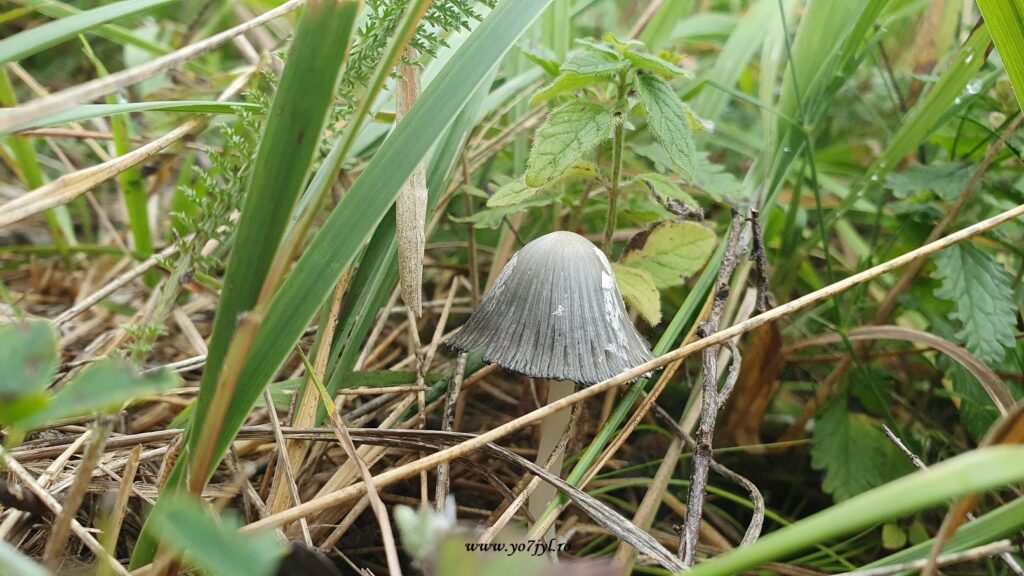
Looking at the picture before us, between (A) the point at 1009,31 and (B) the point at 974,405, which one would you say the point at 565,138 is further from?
(B) the point at 974,405

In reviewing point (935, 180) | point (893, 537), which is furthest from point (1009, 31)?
point (893, 537)

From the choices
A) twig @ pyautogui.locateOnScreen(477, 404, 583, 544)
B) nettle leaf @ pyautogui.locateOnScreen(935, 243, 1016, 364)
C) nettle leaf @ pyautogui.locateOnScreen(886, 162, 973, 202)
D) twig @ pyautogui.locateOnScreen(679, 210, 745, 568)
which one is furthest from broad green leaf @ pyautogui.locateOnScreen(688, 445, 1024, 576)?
nettle leaf @ pyautogui.locateOnScreen(886, 162, 973, 202)

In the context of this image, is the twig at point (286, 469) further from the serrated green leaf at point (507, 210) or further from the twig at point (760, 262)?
the twig at point (760, 262)

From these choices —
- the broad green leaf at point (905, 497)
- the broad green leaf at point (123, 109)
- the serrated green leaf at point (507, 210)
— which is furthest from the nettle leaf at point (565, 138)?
the broad green leaf at point (905, 497)

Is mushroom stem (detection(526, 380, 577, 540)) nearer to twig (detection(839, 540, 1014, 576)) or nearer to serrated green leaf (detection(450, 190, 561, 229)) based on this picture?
serrated green leaf (detection(450, 190, 561, 229))

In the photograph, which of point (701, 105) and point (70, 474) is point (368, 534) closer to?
point (70, 474)

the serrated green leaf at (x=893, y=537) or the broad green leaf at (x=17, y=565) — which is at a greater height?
the broad green leaf at (x=17, y=565)

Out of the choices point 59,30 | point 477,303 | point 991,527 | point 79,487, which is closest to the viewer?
point 79,487
